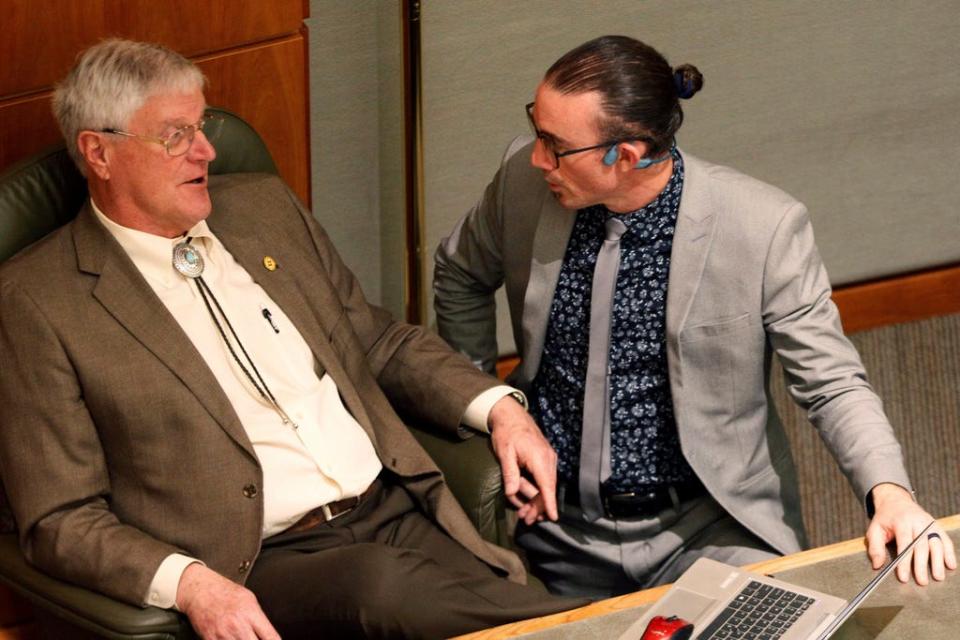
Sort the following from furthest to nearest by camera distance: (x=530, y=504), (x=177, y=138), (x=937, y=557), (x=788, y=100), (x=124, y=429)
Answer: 1. (x=788, y=100)
2. (x=530, y=504)
3. (x=177, y=138)
4. (x=124, y=429)
5. (x=937, y=557)

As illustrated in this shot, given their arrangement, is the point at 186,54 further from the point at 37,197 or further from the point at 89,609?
the point at 89,609

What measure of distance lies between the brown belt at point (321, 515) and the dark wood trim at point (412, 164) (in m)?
0.96

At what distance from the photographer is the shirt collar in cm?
257

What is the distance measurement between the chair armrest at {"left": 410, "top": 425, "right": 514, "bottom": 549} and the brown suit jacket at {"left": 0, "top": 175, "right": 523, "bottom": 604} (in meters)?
0.03

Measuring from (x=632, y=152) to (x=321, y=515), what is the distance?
2.67 ft

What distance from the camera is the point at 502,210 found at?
109 inches

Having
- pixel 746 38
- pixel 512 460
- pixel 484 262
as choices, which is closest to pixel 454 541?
pixel 512 460

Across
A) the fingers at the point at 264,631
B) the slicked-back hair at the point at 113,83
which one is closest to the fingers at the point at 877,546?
the fingers at the point at 264,631

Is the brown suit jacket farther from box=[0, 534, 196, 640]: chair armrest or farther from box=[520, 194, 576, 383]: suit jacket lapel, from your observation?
box=[520, 194, 576, 383]: suit jacket lapel

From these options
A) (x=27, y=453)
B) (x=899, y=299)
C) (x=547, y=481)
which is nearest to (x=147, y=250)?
(x=27, y=453)

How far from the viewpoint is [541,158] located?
8.37 feet

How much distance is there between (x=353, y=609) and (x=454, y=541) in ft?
1.02

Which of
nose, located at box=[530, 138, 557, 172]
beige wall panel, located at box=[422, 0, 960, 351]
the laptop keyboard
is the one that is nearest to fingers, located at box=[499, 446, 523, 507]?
nose, located at box=[530, 138, 557, 172]

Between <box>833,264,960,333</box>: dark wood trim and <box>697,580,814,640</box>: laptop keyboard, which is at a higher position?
<box>697,580,814,640</box>: laptop keyboard
